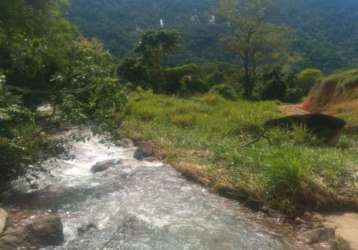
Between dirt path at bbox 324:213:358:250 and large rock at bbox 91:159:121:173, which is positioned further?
large rock at bbox 91:159:121:173

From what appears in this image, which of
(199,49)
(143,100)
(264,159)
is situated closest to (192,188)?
(264,159)

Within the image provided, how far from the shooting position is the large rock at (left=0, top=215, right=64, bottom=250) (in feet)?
22.6

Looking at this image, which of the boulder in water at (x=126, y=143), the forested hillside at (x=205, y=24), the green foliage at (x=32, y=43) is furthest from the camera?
the forested hillside at (x=205, y=24)

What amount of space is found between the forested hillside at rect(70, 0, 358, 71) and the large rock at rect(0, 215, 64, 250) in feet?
164

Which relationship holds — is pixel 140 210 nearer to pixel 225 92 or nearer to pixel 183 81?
pixel 225 92

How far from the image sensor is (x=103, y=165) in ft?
39.6

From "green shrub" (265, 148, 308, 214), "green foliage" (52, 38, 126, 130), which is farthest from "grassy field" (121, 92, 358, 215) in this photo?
"green foliage" (52, 38, 126, 130)

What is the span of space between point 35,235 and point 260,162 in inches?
185

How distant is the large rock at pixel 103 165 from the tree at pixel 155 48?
24.2 meters

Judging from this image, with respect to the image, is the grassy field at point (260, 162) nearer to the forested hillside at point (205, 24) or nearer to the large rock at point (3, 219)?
the large rock at point (3, 219)

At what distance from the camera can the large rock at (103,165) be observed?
38.8 feet

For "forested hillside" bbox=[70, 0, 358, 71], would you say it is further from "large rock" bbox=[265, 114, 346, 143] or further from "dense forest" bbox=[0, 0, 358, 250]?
"large rock" bbox=[265, 114, 346, 143]

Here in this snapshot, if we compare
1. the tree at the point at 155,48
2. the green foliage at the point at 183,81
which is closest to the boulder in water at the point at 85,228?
the tree at the point at 155,48

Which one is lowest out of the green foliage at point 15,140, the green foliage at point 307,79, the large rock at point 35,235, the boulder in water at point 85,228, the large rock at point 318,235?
the green foliage at point 307,79
